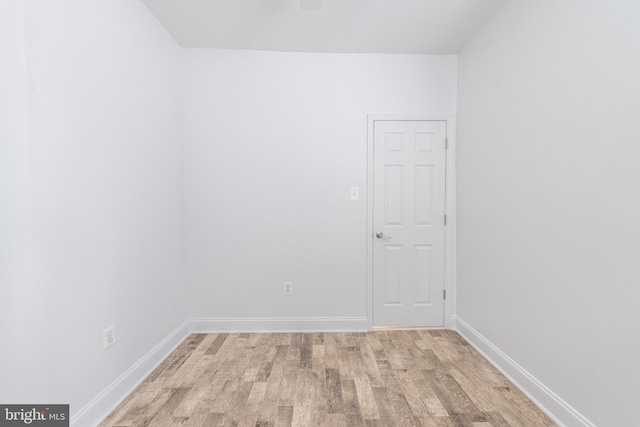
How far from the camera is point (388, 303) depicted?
3.26 m

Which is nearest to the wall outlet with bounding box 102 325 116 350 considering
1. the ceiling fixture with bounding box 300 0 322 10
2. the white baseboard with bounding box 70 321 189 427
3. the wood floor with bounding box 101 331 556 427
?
the white baseboard with bounding box 70 321 189 427

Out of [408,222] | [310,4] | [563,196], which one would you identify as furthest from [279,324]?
[310,4]

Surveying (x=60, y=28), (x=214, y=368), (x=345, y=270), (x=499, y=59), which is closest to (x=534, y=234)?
(x=499, y=59)

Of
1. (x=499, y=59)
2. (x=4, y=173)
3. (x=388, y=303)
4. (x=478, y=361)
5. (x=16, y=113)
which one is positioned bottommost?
(x=478, y=361)

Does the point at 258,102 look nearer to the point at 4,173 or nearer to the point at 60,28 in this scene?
the point at 60,28

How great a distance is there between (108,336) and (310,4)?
8.18ft

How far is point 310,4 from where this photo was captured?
220 centimetres

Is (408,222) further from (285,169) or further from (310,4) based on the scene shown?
(310,4)

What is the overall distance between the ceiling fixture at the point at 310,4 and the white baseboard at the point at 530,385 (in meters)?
2.81

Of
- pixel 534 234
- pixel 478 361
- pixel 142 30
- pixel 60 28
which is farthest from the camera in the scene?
pixel 478 361

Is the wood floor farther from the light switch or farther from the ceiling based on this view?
the ceiling

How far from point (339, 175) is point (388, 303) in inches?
53.6

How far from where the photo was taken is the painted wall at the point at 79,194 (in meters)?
1.43

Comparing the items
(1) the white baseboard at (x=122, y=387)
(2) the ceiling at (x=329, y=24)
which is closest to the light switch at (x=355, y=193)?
(2) the ceiling at (x=329, y=24)
